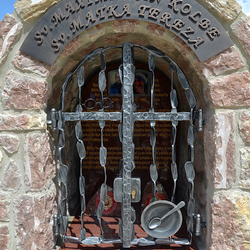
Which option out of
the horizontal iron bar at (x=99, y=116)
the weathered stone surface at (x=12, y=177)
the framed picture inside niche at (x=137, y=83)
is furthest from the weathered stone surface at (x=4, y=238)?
the framed picture inside niche at (x=137, y=83)

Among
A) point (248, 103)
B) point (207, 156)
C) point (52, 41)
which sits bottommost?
point (207, 156)

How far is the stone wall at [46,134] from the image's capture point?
162cm

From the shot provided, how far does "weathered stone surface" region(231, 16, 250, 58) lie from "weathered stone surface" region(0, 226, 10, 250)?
209 centimetres

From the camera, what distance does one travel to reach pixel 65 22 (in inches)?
64.4

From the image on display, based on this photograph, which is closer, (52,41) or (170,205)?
(52,41)

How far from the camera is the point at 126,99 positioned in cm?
176

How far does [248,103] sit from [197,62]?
0.44m

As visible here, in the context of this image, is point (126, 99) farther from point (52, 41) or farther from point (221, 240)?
point (221, 240)

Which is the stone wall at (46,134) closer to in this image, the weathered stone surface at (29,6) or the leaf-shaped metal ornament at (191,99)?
the weathered stone surface at (29,6)

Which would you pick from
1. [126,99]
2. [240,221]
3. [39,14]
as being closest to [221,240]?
[240,221]

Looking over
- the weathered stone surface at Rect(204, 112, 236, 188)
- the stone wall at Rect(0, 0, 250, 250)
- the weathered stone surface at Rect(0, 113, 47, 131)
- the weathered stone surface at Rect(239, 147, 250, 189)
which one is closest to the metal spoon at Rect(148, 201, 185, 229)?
the stone wall at Rect(0, 0, 250, 250)

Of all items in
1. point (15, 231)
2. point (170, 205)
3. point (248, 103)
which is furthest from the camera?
point (170, 205)

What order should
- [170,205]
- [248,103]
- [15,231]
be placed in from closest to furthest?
[248,103] → [15,231] → [170,205]

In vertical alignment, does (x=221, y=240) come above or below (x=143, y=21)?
below
